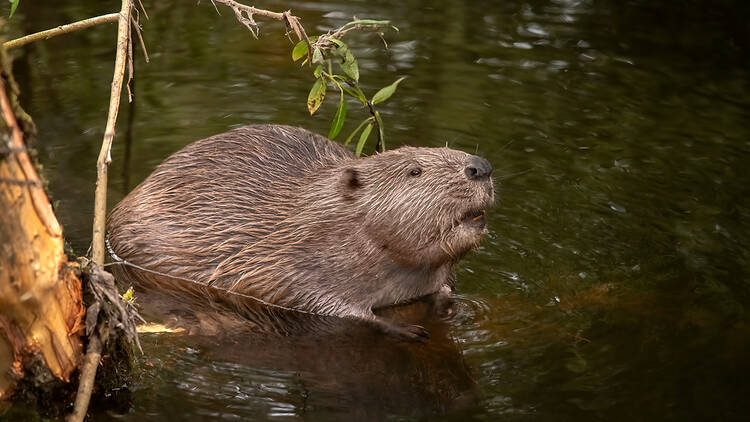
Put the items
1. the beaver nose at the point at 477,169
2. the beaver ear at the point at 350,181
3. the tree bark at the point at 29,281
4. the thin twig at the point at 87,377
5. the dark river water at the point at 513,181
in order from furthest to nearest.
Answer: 1. the beaver ear at the point at 350,181
2. the beaver nose at the point at 477,169
3. the dark river water at the point at 513,181
4. the thin twig at the point at 87,377
5. the tree bark at the point at 29,281

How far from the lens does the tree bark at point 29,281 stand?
2.79 meters

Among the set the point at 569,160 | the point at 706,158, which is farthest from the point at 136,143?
the point at 706,158

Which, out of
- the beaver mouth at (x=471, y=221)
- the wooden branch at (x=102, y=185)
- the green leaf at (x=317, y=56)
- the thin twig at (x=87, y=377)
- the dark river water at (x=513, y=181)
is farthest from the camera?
the green leaf at (x=317, y=56)

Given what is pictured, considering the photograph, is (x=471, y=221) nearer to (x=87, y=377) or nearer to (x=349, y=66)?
(x=349, y=66)

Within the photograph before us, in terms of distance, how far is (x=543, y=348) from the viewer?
4141 mm

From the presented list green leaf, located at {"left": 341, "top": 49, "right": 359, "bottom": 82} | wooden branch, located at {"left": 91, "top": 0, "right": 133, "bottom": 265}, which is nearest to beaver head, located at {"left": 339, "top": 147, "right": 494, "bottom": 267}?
green leaf, located at {"left": 341, "top": 49, "right": 359, "bottom": 82}

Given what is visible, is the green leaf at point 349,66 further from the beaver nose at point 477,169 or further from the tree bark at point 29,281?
the tree bark at point 29,281

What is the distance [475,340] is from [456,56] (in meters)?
3.76

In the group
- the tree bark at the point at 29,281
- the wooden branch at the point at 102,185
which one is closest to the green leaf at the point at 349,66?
the wooden branch at the point at 102,185

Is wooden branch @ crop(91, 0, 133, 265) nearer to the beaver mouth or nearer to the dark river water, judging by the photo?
the dark river water

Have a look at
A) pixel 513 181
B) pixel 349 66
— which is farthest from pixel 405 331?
pixel 513 181

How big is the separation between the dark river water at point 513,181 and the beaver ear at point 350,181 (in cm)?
65

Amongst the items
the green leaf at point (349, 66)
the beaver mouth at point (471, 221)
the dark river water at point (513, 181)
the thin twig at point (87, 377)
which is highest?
the green leaf at point (349, 66)

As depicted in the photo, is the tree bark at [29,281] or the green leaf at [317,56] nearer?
the tree bark at [29,281]
